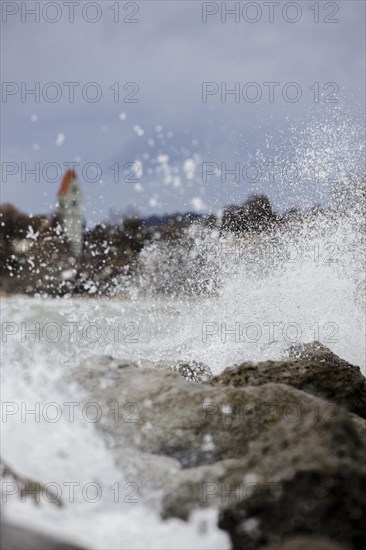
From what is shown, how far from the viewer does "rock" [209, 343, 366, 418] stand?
18.3 feet

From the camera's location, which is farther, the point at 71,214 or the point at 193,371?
the point at 71,214

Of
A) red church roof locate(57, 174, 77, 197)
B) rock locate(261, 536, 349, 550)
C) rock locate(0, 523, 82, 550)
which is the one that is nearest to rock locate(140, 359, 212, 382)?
rock locate(0, 523, 82, 550)

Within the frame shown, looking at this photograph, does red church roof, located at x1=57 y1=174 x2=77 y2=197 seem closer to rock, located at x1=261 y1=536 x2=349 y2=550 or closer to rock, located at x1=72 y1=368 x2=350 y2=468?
rock, located at x1=72 y1=368 x2=350 y2=468

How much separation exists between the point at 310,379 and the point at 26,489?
8.18 ft

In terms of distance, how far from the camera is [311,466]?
3.27 m

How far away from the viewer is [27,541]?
Result: 3268 millimetres

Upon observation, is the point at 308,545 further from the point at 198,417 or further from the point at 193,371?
the point at 193,371

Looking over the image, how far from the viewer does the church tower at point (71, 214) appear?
810 inches

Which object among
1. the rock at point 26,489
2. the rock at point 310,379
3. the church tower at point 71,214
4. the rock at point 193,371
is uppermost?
the church tower at point 71,214

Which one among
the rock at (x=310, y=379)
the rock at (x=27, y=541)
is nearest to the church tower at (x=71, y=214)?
the rock at (x=310, y=379)

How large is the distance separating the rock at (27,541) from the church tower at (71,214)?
373 inches

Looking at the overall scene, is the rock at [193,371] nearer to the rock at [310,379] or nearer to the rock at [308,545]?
the rock at [310,379]

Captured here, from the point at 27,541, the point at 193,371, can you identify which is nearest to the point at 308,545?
the point at 27,541

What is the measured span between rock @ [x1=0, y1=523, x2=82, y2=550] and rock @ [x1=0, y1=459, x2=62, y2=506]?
406 millimetres
